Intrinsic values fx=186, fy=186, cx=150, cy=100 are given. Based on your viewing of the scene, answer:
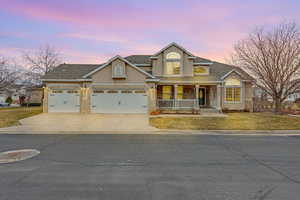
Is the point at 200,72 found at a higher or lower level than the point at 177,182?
higher

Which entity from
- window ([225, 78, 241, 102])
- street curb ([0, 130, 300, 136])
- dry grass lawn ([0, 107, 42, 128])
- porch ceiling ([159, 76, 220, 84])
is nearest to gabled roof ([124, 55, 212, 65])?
porch ceiling ([159, 76, 220, 84])

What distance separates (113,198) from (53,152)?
4407 millimetres

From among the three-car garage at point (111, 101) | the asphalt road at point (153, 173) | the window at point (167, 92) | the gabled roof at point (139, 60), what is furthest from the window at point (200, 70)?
the asphalt road at point (153, 173)

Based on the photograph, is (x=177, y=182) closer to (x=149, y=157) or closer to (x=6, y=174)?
(x=149, y=157)

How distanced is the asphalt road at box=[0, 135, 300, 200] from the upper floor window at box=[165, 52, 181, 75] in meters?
15.0

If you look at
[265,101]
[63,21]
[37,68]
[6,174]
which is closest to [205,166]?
[6,174]

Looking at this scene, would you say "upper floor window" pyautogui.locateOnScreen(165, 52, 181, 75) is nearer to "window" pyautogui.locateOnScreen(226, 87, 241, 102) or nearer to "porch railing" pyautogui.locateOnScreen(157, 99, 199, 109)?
"porch railing" pyautogui.locateOnScreen(157, 99, 199, 109)

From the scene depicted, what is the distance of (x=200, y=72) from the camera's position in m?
22.7

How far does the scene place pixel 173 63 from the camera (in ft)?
71.8

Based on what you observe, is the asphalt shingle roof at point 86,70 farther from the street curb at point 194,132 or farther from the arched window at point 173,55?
the street curb at point 194,132

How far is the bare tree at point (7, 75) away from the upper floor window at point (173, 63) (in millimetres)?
31109

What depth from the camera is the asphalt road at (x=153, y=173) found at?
3.81m

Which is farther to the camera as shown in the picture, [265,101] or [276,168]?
[265,101]

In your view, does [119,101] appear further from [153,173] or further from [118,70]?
[153,173]
